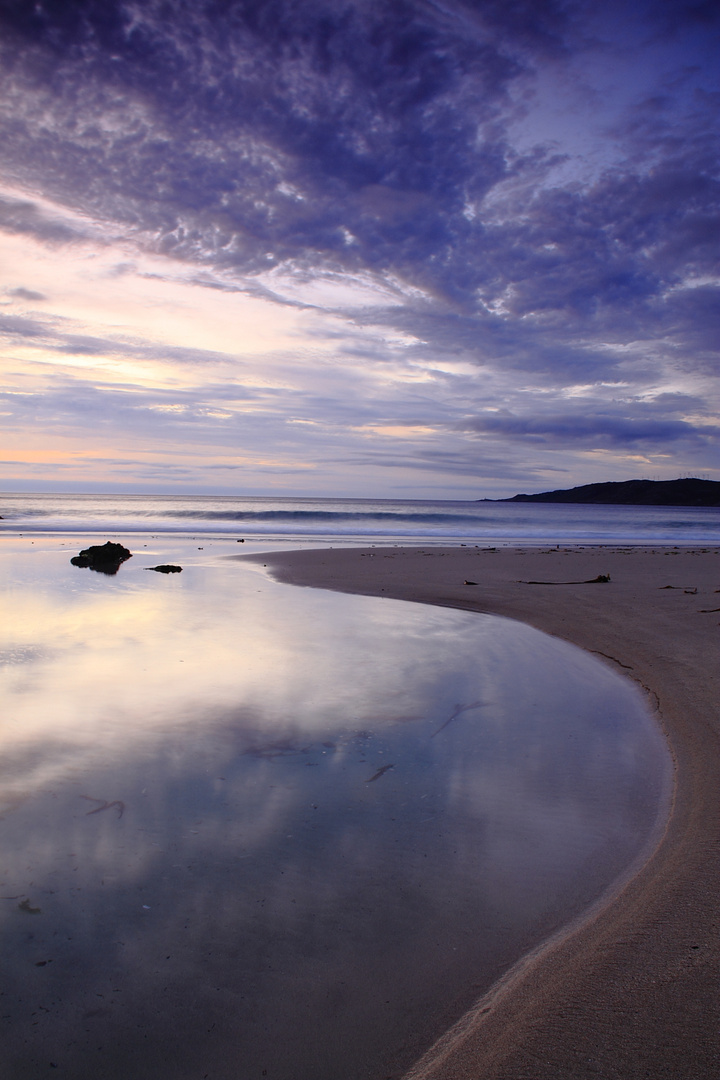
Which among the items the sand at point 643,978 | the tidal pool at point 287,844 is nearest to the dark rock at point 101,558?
the tidal pool at point 287,844

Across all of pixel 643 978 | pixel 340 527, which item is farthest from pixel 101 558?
pixel 340 527

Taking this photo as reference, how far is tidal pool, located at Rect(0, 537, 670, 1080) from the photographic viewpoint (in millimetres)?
2016

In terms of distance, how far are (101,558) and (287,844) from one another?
47.7 feet

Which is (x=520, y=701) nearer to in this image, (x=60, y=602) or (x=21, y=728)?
(x=21, y=728)

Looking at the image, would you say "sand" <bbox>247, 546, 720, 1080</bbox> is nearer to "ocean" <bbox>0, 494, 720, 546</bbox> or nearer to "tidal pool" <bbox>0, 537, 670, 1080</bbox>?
"tidal pool" <bbox>0, 537, 670, 1080</bbox>

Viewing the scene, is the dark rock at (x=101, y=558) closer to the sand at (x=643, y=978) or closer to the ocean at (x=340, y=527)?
the ocean at (x=340, y=527)

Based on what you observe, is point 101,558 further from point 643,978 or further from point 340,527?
point 340,527

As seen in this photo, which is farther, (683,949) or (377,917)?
(377,917)

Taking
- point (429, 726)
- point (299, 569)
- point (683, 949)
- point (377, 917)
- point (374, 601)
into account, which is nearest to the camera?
point (683, 949)

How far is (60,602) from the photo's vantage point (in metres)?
9.92

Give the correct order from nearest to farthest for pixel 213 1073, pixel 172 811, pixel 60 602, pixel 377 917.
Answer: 1. pixel 213 1073
2. pixel 377 917
3. pixel 172 811
4. pixel 60 602

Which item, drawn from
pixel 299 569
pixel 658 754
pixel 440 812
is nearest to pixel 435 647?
pixel 658 754

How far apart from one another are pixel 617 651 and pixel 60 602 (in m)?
8.19

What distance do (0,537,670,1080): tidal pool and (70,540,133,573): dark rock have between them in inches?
364
